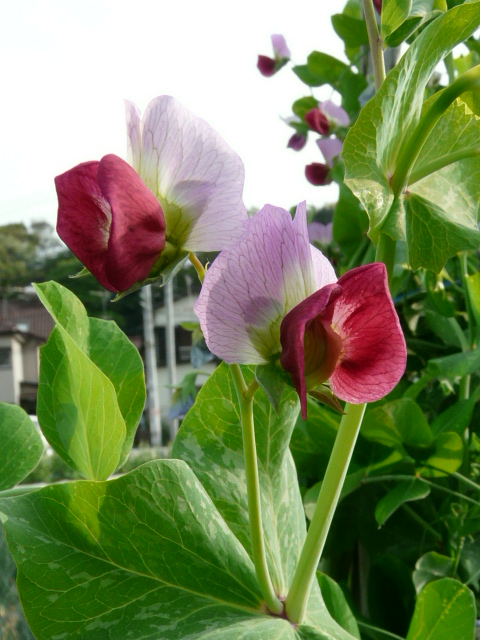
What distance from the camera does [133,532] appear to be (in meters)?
0.23

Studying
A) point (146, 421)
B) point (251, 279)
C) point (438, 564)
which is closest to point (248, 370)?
point (251, 279)

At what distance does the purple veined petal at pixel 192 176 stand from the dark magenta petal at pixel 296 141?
0.87m

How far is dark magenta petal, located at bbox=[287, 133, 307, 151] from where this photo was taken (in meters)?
1.08

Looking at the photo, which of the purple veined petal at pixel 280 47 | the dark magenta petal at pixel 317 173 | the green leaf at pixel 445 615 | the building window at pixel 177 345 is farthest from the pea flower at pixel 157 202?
the building window at pixel 177 345

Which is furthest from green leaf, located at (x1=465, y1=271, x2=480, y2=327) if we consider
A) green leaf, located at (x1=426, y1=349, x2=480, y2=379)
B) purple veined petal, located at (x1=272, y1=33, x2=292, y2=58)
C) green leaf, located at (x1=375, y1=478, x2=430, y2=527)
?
purple veined petal, located at (x1=272, y1=33, x2=292, y2=58)

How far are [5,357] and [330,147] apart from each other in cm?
1922

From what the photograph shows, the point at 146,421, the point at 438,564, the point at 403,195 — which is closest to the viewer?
the point at 403,195

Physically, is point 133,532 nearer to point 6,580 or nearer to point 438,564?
point 6,580

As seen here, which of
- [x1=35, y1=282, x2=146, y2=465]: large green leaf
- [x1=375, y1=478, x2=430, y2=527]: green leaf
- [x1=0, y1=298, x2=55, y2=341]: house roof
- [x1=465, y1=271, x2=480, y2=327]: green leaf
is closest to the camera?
[x1=35, y1=282, x2=146, y2=465]: large green leaf

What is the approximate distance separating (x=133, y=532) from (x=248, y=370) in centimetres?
9

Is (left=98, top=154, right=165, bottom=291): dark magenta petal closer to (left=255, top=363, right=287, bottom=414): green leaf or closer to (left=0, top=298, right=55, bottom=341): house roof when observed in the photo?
(left=255, top=363, right=287, bottom=414): green leaf

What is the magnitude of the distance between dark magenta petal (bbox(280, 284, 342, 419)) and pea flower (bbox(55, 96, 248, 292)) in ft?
0.14

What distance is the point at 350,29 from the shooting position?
35.9 inches

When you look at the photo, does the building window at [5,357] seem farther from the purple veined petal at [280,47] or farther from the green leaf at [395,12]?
the green leaf at [395,12]
